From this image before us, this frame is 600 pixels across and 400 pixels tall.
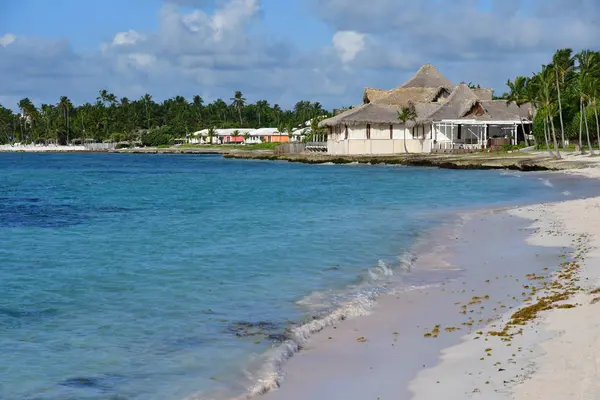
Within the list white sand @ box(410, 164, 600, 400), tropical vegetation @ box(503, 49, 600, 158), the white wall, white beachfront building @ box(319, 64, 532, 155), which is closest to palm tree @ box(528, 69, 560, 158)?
tropical vegetation @ box(503, 49, 600, 158)

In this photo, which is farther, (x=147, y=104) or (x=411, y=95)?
(x=147, y=104)

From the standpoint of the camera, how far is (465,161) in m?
64.2

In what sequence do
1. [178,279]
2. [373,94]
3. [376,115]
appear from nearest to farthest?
[178,279]
[376,115]
[373,94]

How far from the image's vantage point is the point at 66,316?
1260 centimetres

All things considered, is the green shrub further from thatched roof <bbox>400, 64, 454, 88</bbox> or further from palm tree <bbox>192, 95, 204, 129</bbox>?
thatched roof <bbox>400, 64, 454, 88</bbox>

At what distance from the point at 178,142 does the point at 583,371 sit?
170 metres

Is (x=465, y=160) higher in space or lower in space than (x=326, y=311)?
higher

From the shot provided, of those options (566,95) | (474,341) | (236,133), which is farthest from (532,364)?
(236,133)

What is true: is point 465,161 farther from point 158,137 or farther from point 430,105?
point 158,137

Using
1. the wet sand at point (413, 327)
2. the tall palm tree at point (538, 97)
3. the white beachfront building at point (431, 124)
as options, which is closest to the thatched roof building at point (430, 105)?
the white beachfront building at point (431, 124)

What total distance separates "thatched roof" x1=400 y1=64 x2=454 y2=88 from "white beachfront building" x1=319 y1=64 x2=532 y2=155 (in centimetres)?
474

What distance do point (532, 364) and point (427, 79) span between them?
87.2 m

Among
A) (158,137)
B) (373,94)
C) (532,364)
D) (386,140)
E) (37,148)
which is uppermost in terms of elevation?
(373,94)

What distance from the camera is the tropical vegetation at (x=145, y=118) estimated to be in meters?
172
